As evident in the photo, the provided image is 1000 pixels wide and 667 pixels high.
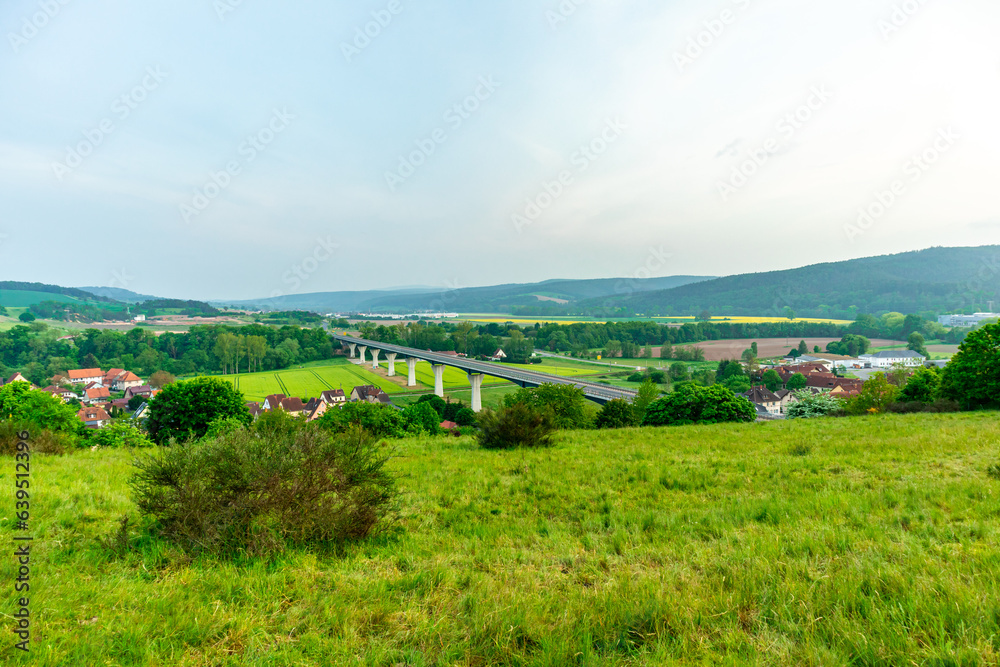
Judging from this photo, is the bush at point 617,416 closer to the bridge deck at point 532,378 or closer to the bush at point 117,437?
the bridge deck at point 532,378

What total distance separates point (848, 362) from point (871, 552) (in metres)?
108

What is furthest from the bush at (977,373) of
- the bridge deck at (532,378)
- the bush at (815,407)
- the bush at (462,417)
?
the bush at (462,417)

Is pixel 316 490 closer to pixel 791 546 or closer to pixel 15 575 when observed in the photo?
pixel 15 575

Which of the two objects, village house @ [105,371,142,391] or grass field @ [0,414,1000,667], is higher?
grass field @ [0,414,1000,667]

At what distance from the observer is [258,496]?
4996 millimetres

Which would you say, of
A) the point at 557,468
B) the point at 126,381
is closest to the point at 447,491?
the point at 557,468

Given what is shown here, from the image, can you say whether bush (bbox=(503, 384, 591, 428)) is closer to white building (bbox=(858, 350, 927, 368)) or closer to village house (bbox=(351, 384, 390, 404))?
village house (bbox=(351, 384, 390, 404))

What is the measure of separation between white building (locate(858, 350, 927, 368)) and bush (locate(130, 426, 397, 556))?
106 meters

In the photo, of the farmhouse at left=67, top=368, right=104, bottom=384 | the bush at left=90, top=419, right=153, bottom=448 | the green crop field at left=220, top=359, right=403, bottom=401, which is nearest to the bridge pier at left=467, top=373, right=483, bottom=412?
the green crop field at left=220, top=359, right=403, bottom=401

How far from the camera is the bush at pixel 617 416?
987 inches

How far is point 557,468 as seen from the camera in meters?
9.97

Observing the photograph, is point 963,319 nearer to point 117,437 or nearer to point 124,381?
point 117,437

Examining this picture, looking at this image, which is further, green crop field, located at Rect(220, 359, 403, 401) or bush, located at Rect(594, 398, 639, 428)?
green crop field, located at Rect(220, 359, 403, 401)

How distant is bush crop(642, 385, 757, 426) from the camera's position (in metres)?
23.2
